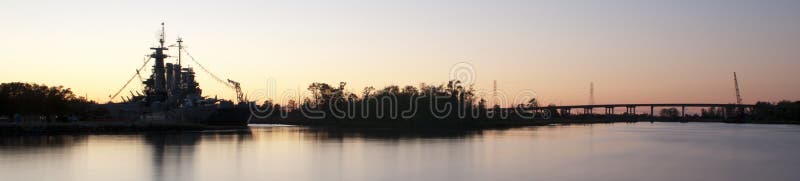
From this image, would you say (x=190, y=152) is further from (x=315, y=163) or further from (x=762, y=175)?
(x=762, y=175)

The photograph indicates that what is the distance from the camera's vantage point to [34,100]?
81688 millimetres

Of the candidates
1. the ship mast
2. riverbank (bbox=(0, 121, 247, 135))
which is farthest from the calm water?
the ship mast

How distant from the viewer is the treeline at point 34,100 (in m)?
80.8

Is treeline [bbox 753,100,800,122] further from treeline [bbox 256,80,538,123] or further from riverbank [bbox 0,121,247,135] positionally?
riverbank [bbox 0,121,247,135]

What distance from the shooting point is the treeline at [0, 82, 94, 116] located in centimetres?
8075

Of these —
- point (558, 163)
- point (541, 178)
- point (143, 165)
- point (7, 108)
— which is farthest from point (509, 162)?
point (7, 108)

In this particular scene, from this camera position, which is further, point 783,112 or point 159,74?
point 783,112

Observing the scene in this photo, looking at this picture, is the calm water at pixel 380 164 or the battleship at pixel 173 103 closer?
the calm water at pixel 380 164

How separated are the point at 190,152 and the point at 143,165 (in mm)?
9104

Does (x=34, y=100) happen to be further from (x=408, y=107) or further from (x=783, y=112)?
(x=783, y=112)

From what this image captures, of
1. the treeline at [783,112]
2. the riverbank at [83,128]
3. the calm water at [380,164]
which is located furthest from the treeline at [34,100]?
the treeline at [783,112]

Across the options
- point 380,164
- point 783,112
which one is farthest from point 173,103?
point 783,112

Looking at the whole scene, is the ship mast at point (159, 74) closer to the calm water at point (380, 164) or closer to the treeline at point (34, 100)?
the treeline at point (34, 100)

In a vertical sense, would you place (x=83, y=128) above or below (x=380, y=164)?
above
